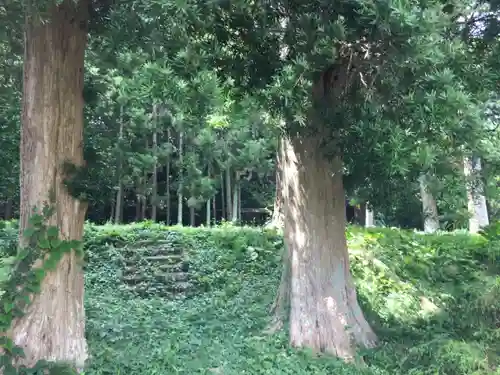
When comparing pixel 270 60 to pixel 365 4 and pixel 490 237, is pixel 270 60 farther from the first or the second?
pixel 490 237

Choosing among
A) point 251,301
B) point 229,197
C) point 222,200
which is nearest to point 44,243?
point 251,301

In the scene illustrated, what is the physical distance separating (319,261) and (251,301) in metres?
2.07

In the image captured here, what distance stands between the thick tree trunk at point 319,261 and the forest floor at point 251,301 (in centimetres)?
28

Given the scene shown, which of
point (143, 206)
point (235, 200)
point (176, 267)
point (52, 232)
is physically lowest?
point (176, 267)

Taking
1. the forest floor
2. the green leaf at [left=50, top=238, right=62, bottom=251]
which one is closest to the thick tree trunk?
the forest floor

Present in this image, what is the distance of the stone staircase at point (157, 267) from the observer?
904cm

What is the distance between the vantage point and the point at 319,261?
239 inches

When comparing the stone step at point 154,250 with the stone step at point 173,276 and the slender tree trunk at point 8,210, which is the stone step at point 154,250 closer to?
the stone step at point 173,276

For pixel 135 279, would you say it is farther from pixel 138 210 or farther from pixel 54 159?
pixel 138 210

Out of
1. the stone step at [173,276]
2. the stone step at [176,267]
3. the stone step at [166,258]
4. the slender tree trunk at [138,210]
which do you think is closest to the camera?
the stone step at [173,276]

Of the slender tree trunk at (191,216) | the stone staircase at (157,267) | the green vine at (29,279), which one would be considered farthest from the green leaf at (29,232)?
the slender tree trunk at (191,216)

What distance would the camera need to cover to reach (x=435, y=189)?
5.75 meters

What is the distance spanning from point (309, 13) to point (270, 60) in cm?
72

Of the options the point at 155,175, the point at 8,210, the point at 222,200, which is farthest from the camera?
the point at 222,200
